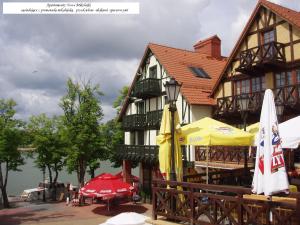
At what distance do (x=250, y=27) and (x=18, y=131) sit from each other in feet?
66.2

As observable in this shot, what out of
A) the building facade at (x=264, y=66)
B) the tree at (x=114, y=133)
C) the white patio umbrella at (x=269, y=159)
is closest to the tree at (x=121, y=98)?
the tree at (x=114, y=133)

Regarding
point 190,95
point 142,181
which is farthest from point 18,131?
point 190,95

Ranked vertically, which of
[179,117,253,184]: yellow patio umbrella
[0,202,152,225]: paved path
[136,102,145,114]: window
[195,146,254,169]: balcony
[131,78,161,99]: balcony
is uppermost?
[131,78,161,99]: balcony

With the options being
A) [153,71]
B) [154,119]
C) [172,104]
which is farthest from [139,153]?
[172,104]

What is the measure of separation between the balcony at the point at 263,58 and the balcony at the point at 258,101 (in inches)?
53.4

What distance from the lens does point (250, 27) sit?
69.8ft

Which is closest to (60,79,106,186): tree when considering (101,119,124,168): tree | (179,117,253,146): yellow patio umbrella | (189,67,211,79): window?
(101,119,124,168): tree

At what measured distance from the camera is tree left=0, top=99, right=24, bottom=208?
28.2 metres

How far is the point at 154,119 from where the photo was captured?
2650 centimetres

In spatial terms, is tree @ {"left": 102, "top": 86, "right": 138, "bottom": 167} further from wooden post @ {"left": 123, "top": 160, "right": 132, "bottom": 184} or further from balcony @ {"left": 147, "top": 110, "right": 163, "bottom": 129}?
balcony @ {"left": 147, "top": 110, "right": 163, "bottom": 129}

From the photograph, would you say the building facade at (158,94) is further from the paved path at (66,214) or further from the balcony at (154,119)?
the paved path at (66,214)

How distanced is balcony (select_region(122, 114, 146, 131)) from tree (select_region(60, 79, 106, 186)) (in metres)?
3.33

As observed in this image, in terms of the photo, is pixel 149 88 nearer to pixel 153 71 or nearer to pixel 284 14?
pixel 153 71

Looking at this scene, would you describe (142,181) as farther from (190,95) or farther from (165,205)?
(165,205)
